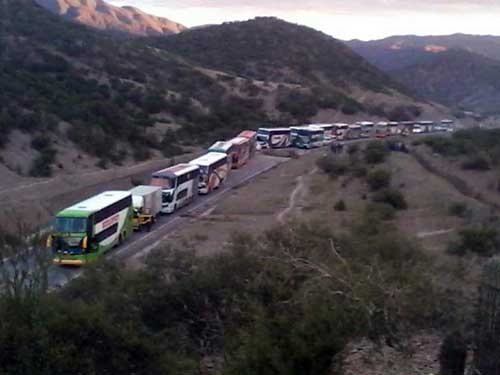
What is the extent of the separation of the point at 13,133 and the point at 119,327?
139ft

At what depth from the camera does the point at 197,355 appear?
18.8 meters

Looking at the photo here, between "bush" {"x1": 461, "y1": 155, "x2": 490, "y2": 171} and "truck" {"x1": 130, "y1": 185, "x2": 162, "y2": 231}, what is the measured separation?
1871cm

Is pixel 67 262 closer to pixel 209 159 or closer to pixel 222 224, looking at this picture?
pixel 222 224

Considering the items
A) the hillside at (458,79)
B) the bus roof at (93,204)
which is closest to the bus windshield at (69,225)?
the bus roof at (93,204)

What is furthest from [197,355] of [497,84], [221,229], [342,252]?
[497,84]

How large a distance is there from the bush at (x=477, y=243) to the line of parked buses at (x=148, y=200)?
13.0 metres

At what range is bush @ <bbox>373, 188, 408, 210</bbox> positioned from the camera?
43731 millimetres

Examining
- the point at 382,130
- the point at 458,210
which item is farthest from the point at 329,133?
the point at 458,210

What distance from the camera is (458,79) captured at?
180375 mm

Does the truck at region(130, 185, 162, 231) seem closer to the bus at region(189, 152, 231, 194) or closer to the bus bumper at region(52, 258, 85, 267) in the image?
the bus bumper at region(52, 258, 85, 267)

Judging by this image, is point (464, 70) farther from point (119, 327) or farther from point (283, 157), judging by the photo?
point (119, 327)

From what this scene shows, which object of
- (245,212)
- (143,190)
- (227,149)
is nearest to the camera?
(143,190)

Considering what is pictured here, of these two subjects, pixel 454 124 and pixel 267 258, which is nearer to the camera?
pixel 267 258

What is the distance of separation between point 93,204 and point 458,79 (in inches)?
6096
